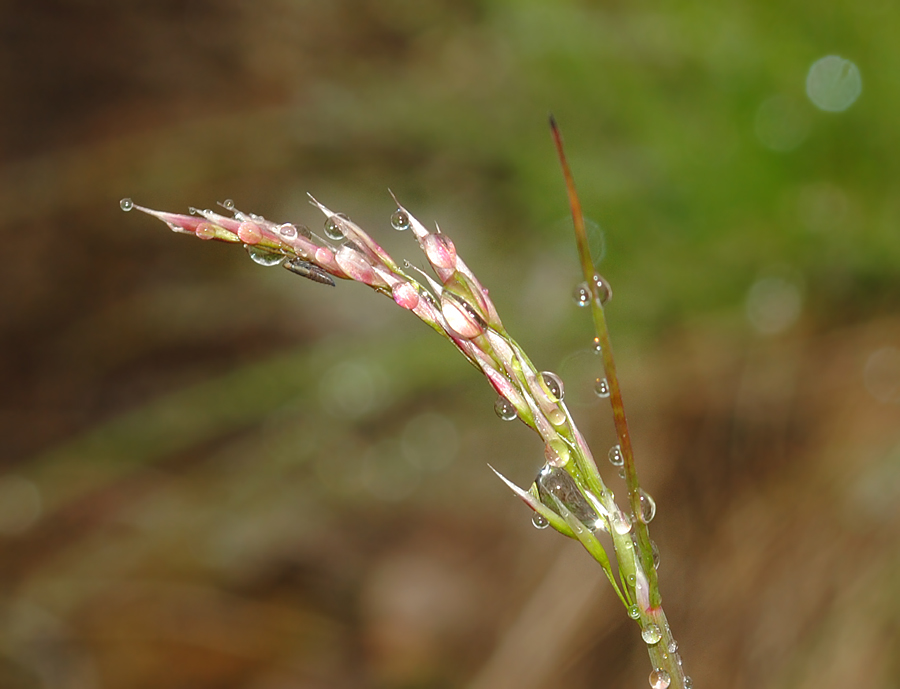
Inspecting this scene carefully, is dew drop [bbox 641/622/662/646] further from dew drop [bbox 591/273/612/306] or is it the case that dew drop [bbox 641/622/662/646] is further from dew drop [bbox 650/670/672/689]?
dew drop [bbox 591/273/612/306]

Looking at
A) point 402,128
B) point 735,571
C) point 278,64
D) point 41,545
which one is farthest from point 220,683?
point 278,64

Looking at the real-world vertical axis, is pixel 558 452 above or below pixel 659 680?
above

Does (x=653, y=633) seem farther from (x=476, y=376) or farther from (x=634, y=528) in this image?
(x=476, y=376)

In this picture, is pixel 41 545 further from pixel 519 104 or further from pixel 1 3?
pixel 1 3

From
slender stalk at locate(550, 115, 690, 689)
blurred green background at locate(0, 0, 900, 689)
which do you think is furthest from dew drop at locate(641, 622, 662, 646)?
blurred green background at locate(0, 0, 900, 689)

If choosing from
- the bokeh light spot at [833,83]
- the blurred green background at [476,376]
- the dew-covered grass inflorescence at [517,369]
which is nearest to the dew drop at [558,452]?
the dew-covered grass inflorescence at [517,369]

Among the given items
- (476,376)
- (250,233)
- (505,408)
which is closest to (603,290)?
(505,408)
